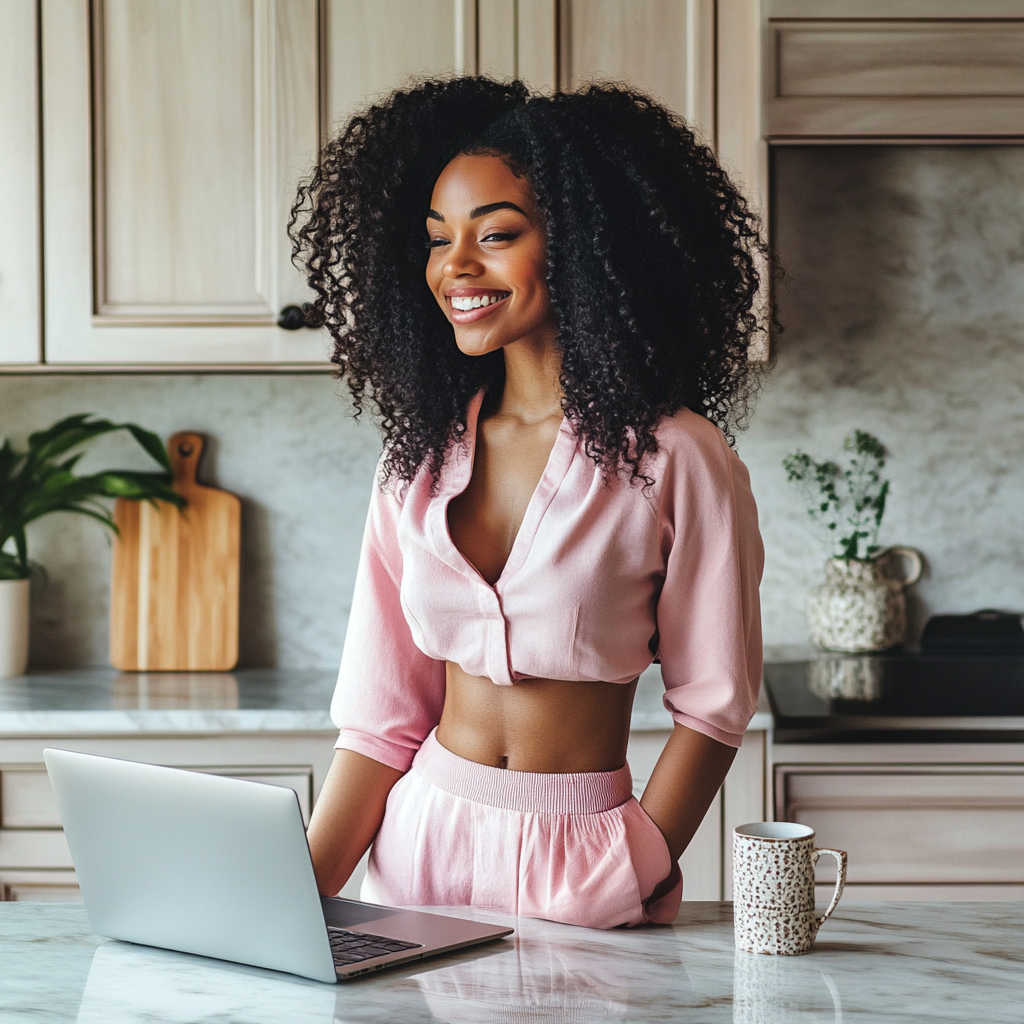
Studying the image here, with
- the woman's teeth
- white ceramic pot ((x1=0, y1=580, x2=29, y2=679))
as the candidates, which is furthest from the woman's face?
white ceramic pot ((x1=0, y1=580, x2=29, y2=679))

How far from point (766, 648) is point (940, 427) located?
21.9 inches

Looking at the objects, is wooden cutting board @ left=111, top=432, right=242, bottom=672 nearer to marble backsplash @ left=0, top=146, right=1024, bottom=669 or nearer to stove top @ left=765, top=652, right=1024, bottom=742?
marble backsplash @ left=0, top=146, right=1024, bottom=669

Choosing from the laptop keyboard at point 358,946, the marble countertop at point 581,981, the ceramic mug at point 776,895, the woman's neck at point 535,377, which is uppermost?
the woman's neck at point 535,377

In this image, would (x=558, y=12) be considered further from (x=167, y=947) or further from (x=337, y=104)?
(x=167, y=947)

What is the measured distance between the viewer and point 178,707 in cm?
194

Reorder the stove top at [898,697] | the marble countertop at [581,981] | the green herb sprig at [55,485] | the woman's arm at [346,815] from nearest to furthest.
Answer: the marble countertop at [581,981], the woman's arm at [346,815], the stove top at [898,697], the green herb sprig at [55,485]

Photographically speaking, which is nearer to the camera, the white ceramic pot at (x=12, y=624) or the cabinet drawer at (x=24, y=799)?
the cabinet drawer at (x=24, y=799)

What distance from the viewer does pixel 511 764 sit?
112 centimetres

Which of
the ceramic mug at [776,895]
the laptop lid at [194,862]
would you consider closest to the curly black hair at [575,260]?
the ceramic mug at [776,895]

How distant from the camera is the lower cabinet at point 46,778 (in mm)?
1912

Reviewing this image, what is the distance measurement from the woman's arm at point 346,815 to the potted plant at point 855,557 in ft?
4.30

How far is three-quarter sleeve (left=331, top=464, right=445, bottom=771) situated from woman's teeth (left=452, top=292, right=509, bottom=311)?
0.70 feet

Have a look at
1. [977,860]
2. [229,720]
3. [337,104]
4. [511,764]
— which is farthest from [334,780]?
[337,104]

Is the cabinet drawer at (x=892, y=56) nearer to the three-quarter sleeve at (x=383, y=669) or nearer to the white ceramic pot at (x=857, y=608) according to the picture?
the white ceramic pot at (x=857, y=608)
